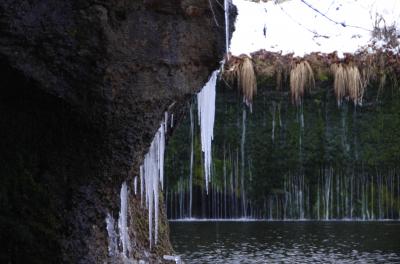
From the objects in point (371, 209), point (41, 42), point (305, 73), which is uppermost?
point (305, 73)

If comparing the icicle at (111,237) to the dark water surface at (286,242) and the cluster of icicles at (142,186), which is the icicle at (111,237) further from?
the dark water surface at (286,242)

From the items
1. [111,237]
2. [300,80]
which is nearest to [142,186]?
[111,237]

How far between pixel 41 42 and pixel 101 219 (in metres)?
0.96

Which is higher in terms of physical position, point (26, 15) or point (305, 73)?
point (305, 73)

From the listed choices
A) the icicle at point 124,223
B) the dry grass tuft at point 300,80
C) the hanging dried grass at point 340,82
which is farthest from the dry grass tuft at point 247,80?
the icicle at point 124,223

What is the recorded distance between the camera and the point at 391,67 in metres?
12.9

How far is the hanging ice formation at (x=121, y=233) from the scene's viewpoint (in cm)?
401

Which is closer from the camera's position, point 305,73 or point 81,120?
point 81,120

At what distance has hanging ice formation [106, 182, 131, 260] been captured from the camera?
401 centimetres

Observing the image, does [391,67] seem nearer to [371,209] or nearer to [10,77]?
[371,209]

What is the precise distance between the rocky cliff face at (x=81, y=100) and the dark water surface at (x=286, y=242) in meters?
5.07

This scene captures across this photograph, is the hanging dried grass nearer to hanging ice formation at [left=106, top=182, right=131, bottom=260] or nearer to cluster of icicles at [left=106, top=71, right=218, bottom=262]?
cluster of icicles at [left=106, top=71, right=218, bottom=262]

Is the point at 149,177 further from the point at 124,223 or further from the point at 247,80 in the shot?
the point at 247,80

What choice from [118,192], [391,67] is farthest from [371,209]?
[118,192]
